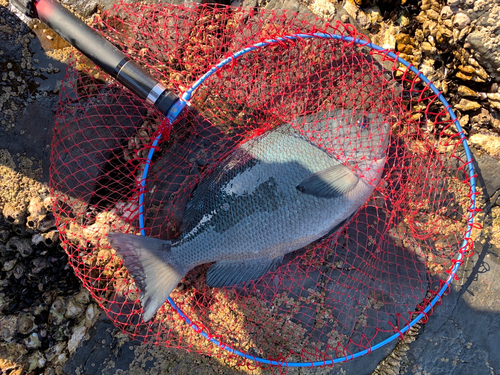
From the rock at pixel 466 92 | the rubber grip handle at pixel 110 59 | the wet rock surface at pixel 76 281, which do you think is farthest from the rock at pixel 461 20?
the rubber grip handle at pixel 110 59

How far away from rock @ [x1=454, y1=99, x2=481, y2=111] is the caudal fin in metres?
2.88

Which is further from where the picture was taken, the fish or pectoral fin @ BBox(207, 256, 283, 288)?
pectoral fin @ BBox(207, 256, 283, 288)

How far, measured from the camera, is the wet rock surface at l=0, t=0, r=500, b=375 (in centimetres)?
269

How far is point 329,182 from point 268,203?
1.65 ft

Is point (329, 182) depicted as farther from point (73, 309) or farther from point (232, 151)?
point (73, 309)

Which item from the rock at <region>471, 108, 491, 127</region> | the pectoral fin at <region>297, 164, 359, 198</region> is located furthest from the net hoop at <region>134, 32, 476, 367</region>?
the pectoral fin at <region>297, 164, 359, 198</region>

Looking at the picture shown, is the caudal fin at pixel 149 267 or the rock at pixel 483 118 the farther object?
the rock at pixel 483 118

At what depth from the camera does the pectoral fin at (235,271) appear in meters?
2.49

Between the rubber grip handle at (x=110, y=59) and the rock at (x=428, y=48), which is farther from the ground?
the rock at (x=428, y=48)

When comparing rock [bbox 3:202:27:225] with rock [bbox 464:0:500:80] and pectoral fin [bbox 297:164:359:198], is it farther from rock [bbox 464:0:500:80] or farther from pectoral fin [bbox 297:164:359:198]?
rock [bbox 464:0:500:80]

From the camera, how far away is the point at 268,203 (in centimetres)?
237

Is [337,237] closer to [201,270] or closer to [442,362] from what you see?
[201,270]

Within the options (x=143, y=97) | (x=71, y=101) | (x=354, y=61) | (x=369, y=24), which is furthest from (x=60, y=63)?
(x=369, y=24)

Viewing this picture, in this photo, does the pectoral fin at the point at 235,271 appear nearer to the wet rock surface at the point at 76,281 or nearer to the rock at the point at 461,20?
the wet rock surface at the point at 76,281
